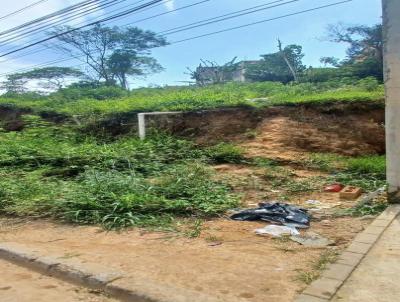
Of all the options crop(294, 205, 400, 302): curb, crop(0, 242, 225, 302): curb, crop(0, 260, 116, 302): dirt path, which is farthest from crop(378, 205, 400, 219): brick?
crop(0, 260, 116, 302): dirt path

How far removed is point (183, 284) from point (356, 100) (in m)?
8.50

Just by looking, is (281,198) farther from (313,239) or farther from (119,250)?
(119,250)

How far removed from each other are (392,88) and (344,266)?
119 inches

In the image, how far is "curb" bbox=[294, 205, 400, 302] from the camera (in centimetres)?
278

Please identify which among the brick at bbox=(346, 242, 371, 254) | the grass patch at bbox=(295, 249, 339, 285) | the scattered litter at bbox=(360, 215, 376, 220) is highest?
the brick at bbox=(346, 242, 371, 254)

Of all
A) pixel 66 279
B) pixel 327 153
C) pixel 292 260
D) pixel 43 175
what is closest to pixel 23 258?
pixel 66 279

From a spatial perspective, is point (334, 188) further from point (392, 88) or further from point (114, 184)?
point (114, 184)

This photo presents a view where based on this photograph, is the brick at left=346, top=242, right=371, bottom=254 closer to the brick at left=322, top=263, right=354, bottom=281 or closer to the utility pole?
the brick at left=322, top=263, right=354, bottom=281

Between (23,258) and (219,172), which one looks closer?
(23,258)

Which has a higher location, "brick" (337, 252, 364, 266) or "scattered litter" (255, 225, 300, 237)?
"brick" (337, 252, 364, 266)

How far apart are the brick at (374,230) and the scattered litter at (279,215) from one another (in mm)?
749

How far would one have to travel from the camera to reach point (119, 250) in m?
4.12

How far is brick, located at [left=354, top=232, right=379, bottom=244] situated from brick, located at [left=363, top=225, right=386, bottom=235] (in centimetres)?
8

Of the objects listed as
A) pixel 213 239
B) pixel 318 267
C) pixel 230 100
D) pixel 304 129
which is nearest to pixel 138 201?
pixel 213 239
